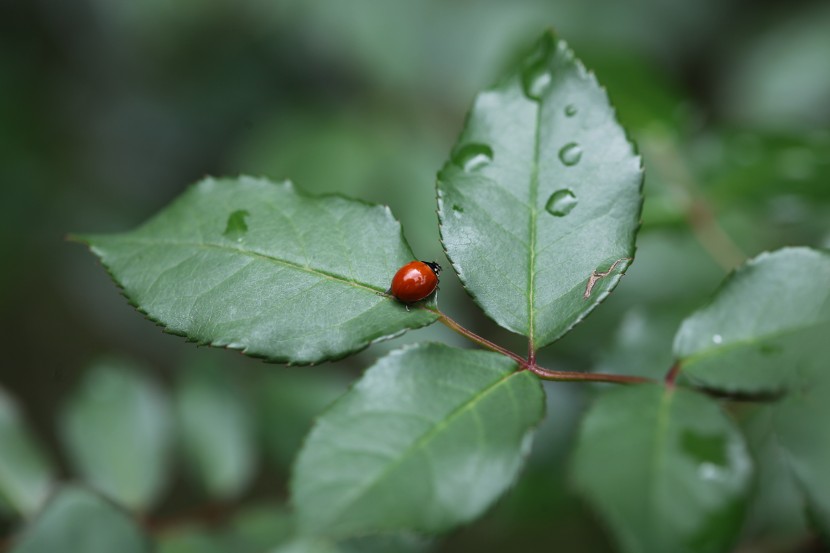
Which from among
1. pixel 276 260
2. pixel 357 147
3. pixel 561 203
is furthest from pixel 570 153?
pixel 357 147

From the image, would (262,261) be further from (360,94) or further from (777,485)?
(360,94)

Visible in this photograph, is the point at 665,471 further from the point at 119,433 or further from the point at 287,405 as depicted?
the point at 119,433

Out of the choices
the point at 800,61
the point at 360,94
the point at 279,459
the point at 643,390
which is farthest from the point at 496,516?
the point at 800,61

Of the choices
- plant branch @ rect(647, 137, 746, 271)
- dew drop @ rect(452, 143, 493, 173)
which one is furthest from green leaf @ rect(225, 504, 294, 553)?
plant branch @ rect(647, 137, 746, 271)

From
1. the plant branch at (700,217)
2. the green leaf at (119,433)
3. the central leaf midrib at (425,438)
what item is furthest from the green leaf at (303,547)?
the plant branch at (700,217)

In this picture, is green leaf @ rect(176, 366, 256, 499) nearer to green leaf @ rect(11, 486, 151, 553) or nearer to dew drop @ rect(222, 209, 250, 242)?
green leaf @ rect(11, 486, 151, 553)
